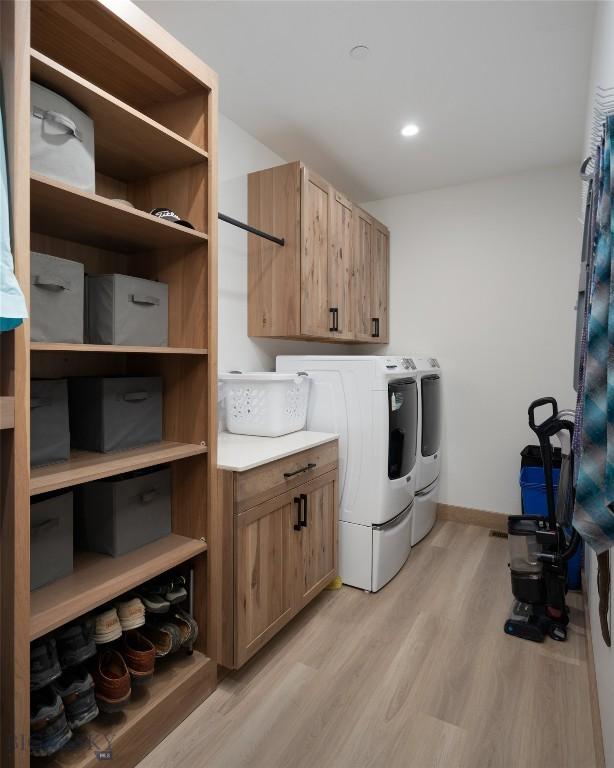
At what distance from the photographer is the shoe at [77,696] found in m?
1.21

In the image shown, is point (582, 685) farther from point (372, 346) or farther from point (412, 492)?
point (372, 346)

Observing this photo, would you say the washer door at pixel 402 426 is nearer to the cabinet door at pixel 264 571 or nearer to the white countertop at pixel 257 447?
the white countertop at pixel 257 447

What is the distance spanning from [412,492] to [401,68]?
223 centimetres

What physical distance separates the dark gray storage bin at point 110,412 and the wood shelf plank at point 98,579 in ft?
1.19

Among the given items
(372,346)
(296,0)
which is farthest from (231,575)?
(372,346)

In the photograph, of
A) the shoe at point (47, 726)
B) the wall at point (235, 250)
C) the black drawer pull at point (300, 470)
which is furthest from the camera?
the wall at point (235, 250)

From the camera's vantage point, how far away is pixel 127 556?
58.7 inches

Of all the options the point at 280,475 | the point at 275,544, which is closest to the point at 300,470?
the point at 280,475

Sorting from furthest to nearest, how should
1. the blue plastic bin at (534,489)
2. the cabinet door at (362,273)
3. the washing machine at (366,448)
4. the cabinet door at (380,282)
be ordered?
the cabinet door at (380,282) < the cabinet door at (362,273) < the blue plastic bin at (534,489) < the washing machine at (366,448)

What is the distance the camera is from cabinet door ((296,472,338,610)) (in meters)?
2.01

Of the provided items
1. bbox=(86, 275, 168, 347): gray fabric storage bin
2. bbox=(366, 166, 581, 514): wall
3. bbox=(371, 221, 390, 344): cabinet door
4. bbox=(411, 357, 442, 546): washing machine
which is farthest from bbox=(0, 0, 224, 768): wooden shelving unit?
bbox=(366, 166, 581, 514): wall

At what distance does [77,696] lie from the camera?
1.23m

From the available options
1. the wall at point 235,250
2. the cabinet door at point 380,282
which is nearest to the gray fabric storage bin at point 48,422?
the wall at point 235,250

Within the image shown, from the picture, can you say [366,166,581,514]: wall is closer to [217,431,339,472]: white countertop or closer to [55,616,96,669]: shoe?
[217,431,339,472]: white countertop
